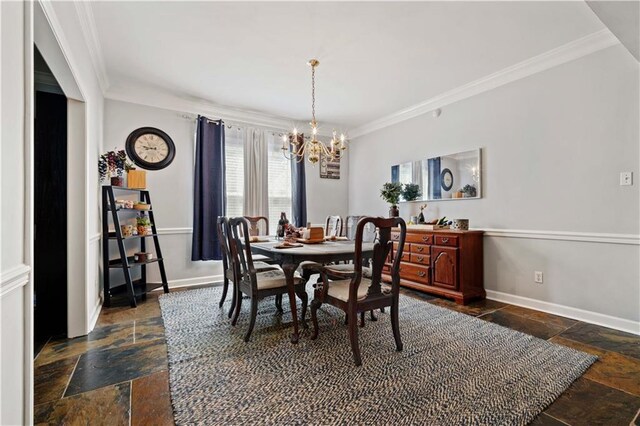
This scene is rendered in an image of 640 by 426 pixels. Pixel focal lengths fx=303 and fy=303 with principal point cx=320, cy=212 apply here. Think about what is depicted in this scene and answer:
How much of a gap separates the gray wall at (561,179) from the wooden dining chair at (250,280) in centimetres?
250

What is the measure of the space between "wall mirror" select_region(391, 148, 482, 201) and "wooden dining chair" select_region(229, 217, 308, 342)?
2494 mm

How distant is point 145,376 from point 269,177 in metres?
3.47

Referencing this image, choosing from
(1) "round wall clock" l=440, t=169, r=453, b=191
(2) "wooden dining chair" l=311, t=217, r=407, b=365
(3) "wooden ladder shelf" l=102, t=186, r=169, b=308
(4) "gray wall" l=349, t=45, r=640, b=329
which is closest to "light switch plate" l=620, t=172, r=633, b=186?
(4) "gray wall" l=349, t=45, r=640, b=329

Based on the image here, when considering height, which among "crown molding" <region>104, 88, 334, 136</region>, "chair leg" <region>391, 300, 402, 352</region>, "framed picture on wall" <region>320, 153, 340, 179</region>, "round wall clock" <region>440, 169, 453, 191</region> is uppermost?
"crown molding" <region>104, 88, 334, 136</region>

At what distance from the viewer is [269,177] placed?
16.3 ft

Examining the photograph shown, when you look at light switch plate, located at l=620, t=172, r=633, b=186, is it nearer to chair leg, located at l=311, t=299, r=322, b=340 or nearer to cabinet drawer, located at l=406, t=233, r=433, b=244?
cabinet drawer, located at l=406, t=233, r=433, b=244

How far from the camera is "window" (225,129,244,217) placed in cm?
460

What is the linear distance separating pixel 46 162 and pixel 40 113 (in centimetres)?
41

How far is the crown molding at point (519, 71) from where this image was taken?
2.73 m

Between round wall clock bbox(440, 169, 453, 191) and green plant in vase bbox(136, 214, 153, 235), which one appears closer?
green plant in vase bbox(136, 214, 153, 235)

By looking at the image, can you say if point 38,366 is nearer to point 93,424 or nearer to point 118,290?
point 93,424

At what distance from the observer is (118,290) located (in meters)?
3.58

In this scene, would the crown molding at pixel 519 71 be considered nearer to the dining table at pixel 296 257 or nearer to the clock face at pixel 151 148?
the dining table at pixel 296 257

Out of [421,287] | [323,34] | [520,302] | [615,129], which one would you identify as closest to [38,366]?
[323,34]
